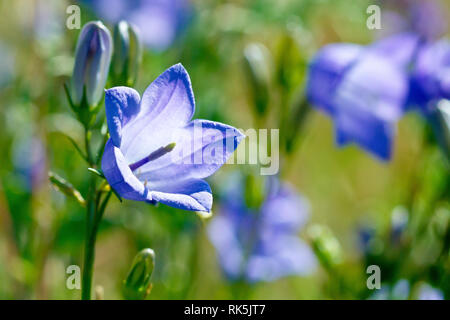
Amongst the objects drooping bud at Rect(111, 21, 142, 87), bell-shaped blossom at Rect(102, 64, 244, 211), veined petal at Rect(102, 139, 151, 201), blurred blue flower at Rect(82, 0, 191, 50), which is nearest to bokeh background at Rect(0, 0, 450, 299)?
blurred blue flower at Rect(82, 0, 191, 50)

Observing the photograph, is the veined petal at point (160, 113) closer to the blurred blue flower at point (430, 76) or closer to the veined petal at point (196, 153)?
the veined petal at point (196, 153)

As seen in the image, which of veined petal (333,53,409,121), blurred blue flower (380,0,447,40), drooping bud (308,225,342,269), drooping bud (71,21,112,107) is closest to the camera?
drooping bud (71,21,112,107)

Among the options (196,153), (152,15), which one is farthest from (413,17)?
(196,153)

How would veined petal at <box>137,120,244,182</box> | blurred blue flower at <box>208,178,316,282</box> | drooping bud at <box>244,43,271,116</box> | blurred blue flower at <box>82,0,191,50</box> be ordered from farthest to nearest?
blurred blue flower at <box>82,0,191,50</box>, blurred blue flower at <box>208,178,316,282</box>, drooping bud at <box>244,43,271,116</box>, veined petal at <box>137,120,244,182</box>

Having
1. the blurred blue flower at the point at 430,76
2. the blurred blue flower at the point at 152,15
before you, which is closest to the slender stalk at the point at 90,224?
the blurred blue flower at the point at 430,76

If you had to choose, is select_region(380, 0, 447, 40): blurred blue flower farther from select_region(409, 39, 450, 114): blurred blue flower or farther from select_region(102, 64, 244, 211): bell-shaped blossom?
select_region(102, 64, 244, 211): bell-shaped blossom

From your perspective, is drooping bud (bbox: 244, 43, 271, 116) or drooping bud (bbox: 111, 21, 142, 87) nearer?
drooping bud (bbox: 111, 21, 142, 87)
